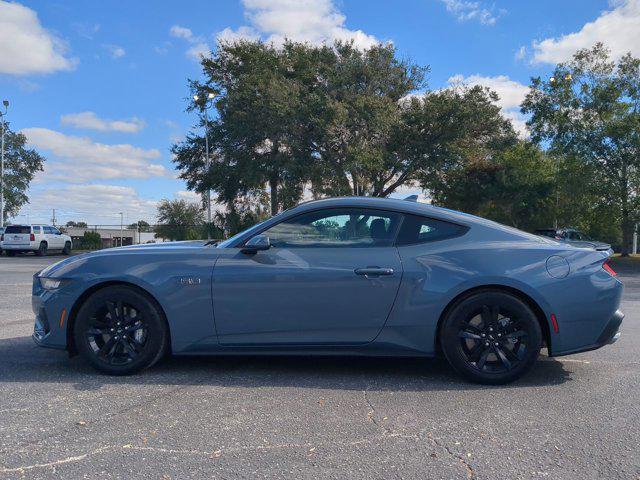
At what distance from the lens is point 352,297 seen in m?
4.20

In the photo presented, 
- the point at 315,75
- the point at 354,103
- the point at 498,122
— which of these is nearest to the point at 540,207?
the point at 498,122

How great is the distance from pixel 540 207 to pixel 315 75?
47.6 feet

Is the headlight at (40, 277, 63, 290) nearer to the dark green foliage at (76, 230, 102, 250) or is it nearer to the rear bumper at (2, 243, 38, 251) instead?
the rear bumper at (2, 243, 38, 251)

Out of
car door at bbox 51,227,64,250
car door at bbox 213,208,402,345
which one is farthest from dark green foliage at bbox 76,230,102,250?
car door at bbox 213,208,402,345

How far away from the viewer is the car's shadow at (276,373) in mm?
4246

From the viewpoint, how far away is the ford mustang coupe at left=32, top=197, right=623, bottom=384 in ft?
13.8

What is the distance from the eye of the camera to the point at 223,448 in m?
3.02

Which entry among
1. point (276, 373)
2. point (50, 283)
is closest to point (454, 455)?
point (276, 373)

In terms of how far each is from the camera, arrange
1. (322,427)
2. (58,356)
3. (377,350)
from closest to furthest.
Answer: (322,427) < (377,350) < (58,356)

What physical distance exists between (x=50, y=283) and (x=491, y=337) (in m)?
3.55

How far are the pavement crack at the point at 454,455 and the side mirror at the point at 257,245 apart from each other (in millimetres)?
1838

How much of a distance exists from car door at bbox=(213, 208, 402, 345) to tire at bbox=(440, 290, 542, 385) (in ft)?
1.80

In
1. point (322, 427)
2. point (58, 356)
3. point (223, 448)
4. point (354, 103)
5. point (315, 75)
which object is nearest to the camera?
point (223, 448)

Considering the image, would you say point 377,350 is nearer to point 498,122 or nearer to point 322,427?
point 322,427
